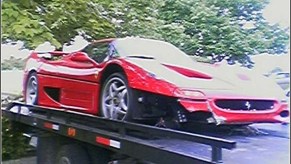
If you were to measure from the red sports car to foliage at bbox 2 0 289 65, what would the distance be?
0.28 feet

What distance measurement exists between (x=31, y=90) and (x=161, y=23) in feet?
3.74

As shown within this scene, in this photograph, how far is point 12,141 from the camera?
2996mm

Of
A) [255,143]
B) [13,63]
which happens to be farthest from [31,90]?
[255,143]

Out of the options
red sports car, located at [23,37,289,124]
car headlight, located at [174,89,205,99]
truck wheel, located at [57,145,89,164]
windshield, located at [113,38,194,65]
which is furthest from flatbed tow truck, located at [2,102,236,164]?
windshield, located at [113,38,194,65]

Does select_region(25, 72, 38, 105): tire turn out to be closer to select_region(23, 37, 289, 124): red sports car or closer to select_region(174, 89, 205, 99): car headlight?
select_region(23, 37, 289, 124): red sports car

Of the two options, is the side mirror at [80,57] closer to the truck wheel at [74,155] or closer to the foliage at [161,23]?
the foliage at [161,23]

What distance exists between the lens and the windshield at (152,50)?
2346 millimetres

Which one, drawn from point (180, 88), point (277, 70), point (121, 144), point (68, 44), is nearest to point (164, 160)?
point (121, 144)

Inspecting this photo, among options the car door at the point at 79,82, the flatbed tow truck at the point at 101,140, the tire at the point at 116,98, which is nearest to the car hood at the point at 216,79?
the tire at the point at 116,98

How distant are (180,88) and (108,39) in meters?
0.70

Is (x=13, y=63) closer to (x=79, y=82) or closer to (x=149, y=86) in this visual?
(x=79, y=82)

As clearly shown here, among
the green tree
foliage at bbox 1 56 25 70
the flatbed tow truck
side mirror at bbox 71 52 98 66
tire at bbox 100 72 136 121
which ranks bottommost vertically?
the flatbed tow truck

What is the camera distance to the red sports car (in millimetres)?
2109

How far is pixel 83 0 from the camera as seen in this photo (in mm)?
2889
